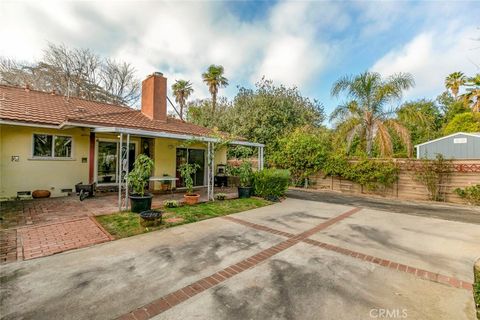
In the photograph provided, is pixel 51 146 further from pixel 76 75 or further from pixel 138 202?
pixel 76 75

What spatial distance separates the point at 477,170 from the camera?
9539 mm

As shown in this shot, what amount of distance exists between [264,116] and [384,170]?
29.5ft

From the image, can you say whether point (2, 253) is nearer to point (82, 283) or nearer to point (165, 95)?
point (82, 283)

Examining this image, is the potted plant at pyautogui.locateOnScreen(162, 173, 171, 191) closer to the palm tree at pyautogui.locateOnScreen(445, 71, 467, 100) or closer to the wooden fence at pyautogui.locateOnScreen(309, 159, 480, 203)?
the wooden fence at pyautogui.locateOnScreen(309, 159, 480, 203)

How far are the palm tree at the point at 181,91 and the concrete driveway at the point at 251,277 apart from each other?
85.7 feet

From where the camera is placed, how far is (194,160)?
39.7 feet

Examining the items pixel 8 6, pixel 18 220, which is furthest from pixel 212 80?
pixel 18 220

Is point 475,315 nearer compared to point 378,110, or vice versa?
point 475,315

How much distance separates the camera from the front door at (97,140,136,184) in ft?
31.7

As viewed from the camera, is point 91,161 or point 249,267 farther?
point 91,161

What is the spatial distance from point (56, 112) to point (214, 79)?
18.4 m

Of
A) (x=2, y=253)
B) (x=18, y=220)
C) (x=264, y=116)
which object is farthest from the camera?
(x=264, y=116)

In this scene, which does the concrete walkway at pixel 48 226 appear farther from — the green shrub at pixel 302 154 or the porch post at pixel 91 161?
the green shrub at pixel 302 154

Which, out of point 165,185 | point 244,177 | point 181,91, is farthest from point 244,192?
point 181,91
